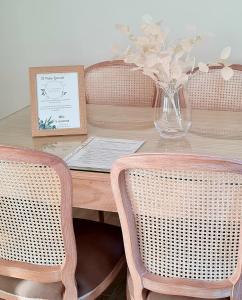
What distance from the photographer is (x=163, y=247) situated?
3.80ft

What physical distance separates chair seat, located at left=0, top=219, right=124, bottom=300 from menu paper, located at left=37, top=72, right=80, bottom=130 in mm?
426

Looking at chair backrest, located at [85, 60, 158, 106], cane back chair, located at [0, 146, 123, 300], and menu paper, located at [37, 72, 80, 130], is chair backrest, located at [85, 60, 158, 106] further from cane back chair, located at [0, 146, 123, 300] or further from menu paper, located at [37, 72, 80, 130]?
cane back chair, located at [0, 146, 123, 300]

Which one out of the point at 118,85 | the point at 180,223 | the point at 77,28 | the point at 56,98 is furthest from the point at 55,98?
the point at 77,28

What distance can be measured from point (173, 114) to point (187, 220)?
652mm

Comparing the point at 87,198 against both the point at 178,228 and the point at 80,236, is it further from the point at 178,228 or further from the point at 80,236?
the point at 178,228

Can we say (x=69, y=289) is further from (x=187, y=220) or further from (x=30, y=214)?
(x=187, y=220)

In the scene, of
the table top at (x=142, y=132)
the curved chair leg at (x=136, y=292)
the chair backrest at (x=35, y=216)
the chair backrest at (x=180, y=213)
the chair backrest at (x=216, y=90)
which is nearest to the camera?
the chair backrest at (x=180, y=213)

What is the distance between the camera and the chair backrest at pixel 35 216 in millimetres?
1097

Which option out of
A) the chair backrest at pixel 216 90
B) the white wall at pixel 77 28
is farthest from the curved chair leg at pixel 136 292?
the white wall at pixel 77 28

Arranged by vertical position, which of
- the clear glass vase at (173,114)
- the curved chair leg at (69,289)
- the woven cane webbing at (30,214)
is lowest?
the curved chair leg at (69,289)

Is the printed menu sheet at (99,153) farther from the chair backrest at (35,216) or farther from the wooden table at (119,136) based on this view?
the chair backrest at (35,216)

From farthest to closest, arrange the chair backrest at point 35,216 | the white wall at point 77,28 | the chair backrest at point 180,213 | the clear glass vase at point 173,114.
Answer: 1. the white wall at point 77,28
2. the clear glass vase at point 173,114
3. the chair backrest at point 35,216
4. the chair backrest at point 180,213

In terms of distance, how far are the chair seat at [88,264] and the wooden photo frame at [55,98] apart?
409 mm

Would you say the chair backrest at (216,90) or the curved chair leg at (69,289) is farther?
the chair backrest at (216,90)
